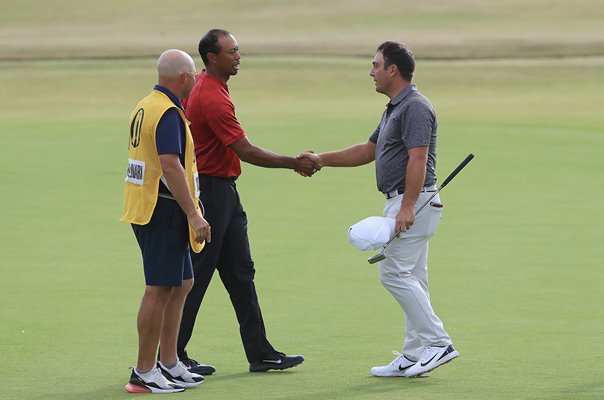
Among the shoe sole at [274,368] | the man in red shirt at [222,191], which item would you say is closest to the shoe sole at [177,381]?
the man in red shirt at [222,191]

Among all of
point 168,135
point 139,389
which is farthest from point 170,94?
point 139,389

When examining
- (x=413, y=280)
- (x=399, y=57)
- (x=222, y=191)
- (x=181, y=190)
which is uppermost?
(x=399, y=57)

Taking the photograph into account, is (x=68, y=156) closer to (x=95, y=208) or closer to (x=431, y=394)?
(x=95, y=208)

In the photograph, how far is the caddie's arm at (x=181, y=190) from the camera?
21.3 ft

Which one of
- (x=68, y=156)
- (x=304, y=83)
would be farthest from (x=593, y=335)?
(x=304, y=83)

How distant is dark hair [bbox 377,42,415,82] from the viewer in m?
7.25

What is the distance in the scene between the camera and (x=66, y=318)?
8758mm

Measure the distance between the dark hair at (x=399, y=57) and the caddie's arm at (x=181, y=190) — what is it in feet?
4.86

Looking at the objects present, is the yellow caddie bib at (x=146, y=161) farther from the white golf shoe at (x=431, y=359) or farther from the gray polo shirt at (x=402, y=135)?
the white golf shoe at (x=431, y=359)

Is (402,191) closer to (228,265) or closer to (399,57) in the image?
(399,57)

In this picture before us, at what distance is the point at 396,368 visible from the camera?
7203 mm

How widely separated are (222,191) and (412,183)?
1.17 metres

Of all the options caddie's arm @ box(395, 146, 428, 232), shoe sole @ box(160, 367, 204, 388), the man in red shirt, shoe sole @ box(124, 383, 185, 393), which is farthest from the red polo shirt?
shoe sole @ box(124, 383, 185, 393)

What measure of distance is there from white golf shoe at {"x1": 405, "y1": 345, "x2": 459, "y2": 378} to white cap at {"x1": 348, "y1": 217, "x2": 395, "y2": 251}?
67 centimetres
